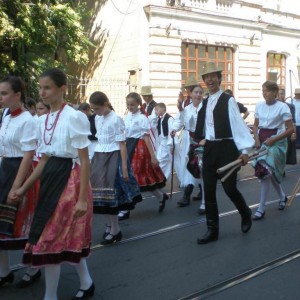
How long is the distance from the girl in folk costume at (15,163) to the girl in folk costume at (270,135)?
11.8ft

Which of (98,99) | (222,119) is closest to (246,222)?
(222,119)

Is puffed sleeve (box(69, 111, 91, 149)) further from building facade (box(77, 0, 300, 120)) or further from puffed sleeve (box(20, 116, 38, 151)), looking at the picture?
building facade (box(77, 0, 300, 120))

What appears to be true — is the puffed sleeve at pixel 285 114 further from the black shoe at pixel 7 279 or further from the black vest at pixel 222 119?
the black shoe at pixel 7 279

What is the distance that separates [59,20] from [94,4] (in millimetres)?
5405

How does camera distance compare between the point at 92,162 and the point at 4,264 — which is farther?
the point at 92,162

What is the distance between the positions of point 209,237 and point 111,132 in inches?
65.9

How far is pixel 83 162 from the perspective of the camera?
3.71 m

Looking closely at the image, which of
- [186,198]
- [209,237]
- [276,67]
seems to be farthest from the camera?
[276,67]

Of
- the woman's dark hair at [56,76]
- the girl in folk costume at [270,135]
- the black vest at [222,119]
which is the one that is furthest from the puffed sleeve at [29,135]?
the girl in folk costume at [270,135]

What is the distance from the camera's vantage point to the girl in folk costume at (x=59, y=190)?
12.1 ft

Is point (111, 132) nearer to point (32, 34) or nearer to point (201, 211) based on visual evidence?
point (201, 211)

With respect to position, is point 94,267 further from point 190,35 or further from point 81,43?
point 190,35

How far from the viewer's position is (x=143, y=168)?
7258 mm

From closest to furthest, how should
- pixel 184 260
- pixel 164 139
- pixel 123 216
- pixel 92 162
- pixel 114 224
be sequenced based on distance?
1. pixel 184 260
2. pixel 114 224
3. pixel 92 162
4. pixel 123 216
5. pixel 164 139
